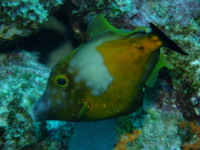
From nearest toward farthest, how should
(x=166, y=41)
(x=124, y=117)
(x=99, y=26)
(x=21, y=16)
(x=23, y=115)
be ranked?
(x=166, y=41)
(x=99, y=26)
(x=23, y=115)
(x=124, y=117)
(x=21, y=16)

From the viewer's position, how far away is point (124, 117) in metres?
3.13

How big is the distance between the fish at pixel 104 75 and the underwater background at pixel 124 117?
42.7 inches

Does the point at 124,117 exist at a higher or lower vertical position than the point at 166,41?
lower

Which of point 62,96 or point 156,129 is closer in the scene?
point 62,96

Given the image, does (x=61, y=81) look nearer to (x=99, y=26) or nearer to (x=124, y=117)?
(x=99, y=26)

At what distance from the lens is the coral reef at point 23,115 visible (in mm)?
2699

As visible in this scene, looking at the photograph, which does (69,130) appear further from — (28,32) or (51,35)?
(51,35)

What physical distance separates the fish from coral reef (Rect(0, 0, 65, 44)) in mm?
2096

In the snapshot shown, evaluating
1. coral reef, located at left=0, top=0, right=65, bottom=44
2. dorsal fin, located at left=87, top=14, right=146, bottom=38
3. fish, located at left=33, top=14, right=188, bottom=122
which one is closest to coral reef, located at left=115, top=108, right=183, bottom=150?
fish, located at left=33, top=14, right=188, bottom=122

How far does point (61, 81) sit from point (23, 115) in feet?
4.56

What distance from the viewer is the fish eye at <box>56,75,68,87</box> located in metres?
1.80

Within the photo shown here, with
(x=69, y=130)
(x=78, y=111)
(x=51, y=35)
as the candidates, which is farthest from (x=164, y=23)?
(x=51, y=35)

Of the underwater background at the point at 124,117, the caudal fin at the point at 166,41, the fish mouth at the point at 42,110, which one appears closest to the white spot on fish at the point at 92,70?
the fish mouth at the point at 42,110

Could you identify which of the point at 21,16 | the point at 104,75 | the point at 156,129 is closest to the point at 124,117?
the point at 156,129
